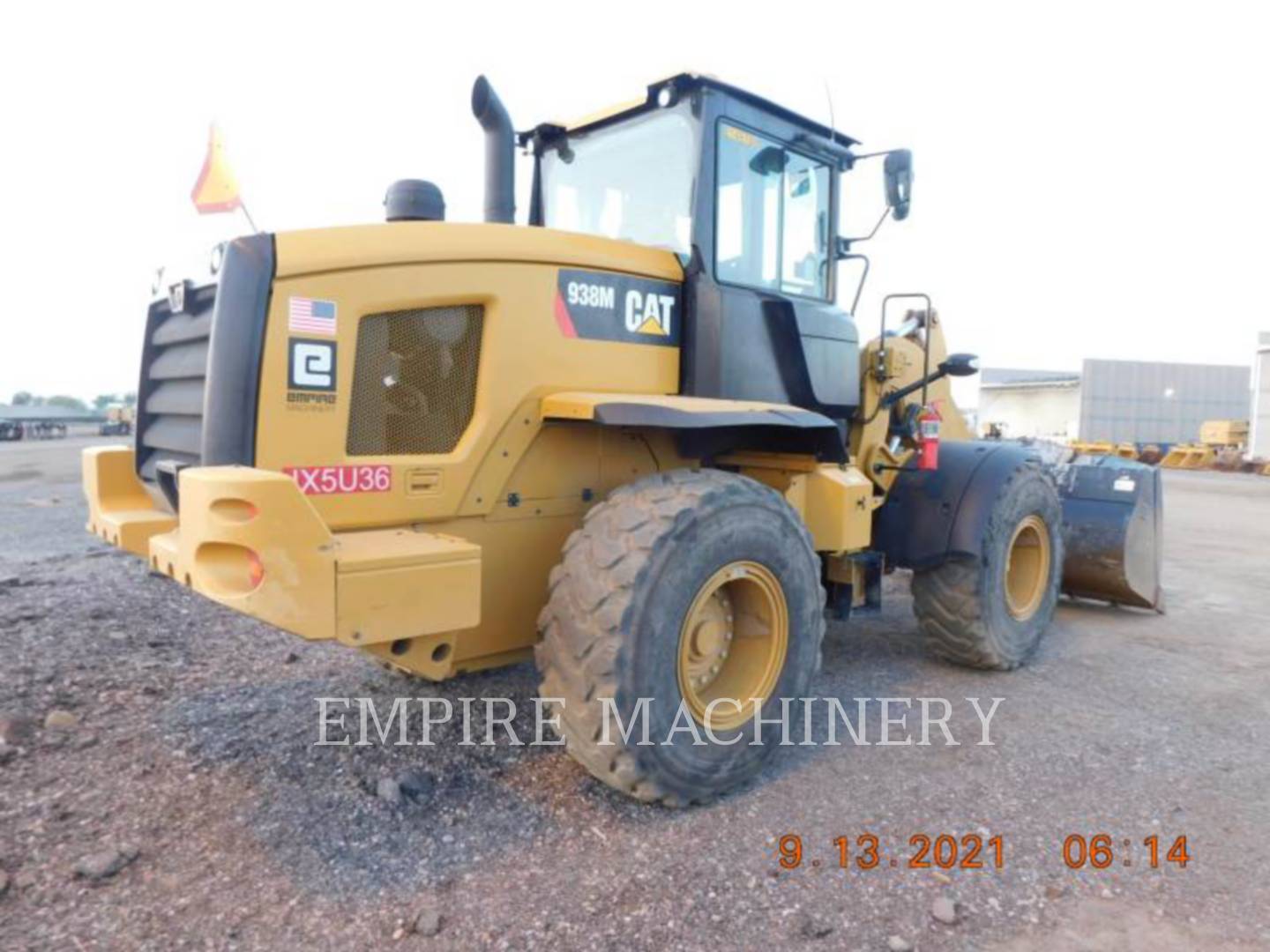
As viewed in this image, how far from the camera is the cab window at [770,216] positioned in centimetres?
408

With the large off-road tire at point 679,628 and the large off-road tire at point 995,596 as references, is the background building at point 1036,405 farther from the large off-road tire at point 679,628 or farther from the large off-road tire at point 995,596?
the large off-road tire at point 679,628

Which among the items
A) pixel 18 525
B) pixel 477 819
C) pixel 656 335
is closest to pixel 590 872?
pixel 477 819

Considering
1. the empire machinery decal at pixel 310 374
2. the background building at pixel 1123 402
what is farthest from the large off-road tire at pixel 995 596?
the background building at pixel 1123 402

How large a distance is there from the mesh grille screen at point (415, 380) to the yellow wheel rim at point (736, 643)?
116cm

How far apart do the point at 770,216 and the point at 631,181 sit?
70cm

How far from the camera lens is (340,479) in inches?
118

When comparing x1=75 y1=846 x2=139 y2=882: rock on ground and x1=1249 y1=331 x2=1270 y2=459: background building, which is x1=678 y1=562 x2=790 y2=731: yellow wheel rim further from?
x1=1249 y1=331 x2=1270 y2=459: background building

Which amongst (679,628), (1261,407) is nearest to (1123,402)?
(1261,407)

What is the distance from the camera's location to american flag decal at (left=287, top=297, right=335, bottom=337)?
113 inches

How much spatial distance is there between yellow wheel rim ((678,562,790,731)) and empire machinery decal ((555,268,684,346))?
1092 mm

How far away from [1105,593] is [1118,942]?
4564mm

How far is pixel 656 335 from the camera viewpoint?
388 centimetres

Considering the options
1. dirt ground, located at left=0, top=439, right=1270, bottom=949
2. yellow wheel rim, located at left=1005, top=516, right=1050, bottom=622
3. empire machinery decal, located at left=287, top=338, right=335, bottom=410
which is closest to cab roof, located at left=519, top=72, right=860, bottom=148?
empire machinery decal, located at left=287, top=338, right=335, bottom=410

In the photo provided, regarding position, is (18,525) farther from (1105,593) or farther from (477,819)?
(1105,593)
